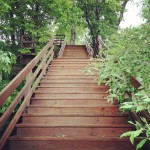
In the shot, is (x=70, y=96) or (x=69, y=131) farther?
(x=70, y=96)

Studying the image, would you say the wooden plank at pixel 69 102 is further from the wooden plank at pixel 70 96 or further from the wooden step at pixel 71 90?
the wooden step at pixel 71 90

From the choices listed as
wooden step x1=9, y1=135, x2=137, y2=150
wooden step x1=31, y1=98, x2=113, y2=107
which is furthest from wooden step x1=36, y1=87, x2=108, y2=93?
wooden step x1=9, y1=135, x2=137, y2=150

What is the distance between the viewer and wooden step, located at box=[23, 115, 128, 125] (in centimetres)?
404

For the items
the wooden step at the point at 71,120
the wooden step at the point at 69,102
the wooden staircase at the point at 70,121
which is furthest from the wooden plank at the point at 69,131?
the wooden step at the point at 69,102

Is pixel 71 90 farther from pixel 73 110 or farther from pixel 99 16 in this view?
pixel 99 16

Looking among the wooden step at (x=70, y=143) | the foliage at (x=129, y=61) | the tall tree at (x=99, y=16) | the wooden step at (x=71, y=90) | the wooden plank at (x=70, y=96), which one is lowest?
the wooden step at (x=70, y=143)

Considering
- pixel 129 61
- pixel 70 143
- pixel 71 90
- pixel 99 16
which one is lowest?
pixel 70 143

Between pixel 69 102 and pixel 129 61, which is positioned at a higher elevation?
pixel 129 61

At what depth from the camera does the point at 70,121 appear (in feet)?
13.3

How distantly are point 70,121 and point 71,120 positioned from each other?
29 millimetres

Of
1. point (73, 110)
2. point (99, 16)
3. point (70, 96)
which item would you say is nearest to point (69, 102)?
point (70, 96)

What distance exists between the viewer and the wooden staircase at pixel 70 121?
329cm

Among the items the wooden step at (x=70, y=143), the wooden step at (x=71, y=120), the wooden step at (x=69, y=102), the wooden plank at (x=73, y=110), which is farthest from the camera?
the wooden step at (x=69, y=102)

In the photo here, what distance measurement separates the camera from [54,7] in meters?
10.6
